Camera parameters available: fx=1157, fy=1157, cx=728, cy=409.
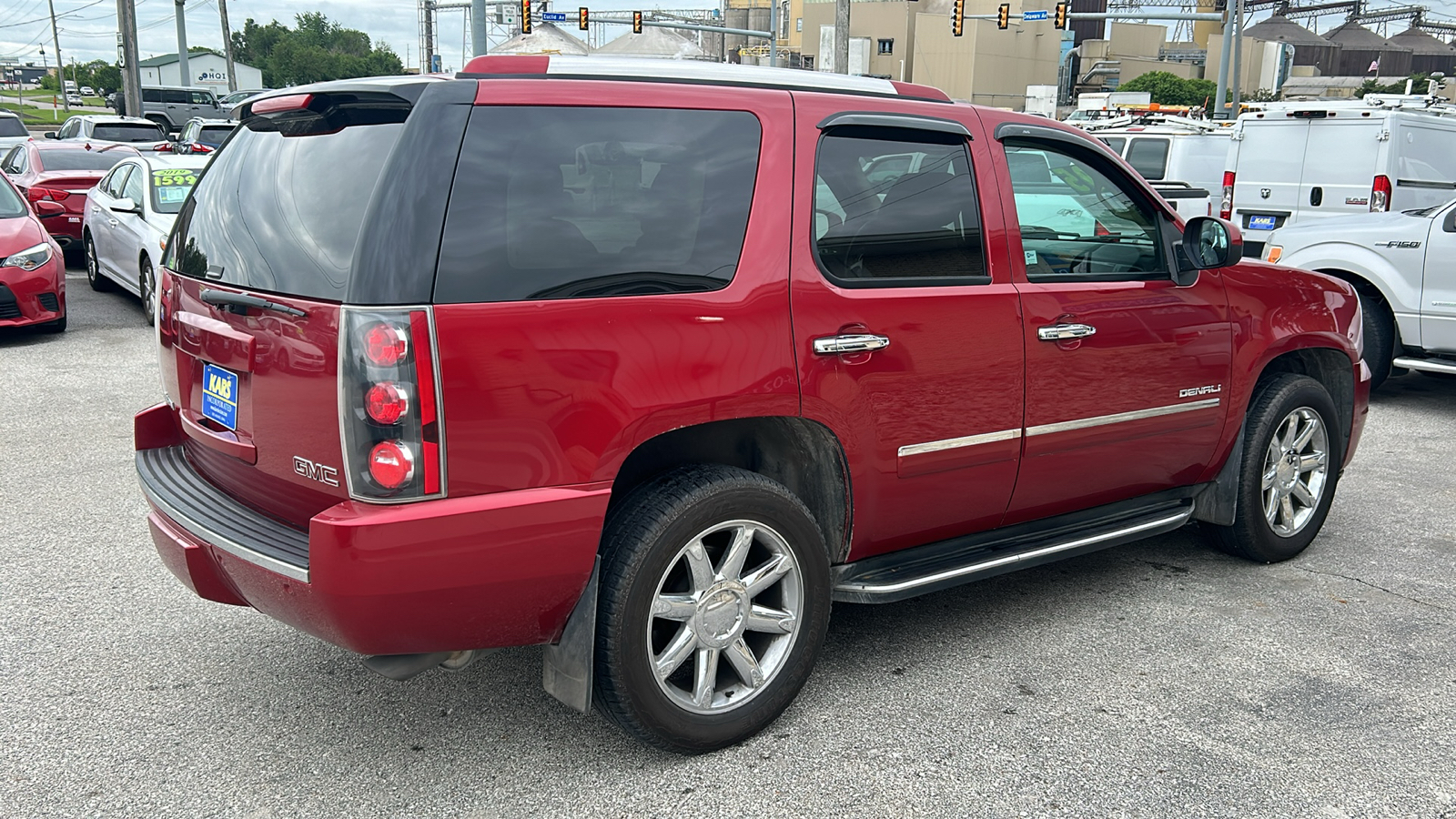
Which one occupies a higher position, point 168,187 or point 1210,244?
point 1210,244

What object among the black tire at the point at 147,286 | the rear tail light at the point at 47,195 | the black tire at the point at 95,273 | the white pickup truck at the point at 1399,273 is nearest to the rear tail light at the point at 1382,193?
the white pickup truck at the point at 1399,273

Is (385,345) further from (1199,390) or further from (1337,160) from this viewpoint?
(1337,160)

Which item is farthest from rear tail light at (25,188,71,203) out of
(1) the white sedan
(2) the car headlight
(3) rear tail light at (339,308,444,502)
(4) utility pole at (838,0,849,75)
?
(4) utility pole at (838,0,849,75)

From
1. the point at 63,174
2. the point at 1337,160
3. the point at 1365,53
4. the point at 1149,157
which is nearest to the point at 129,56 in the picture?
the point at 63,174

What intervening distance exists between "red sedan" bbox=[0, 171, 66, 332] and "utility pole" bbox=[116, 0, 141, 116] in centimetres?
1784

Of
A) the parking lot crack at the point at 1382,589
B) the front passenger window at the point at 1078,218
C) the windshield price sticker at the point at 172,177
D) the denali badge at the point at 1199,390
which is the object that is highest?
the front passenger window at the point at 1078,218

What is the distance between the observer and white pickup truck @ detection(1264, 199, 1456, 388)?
8.11m

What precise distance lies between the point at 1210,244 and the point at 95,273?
12002mm

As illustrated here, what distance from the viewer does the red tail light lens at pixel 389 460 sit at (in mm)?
2719

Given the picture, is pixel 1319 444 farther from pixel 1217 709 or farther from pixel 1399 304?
pixel 1399 304

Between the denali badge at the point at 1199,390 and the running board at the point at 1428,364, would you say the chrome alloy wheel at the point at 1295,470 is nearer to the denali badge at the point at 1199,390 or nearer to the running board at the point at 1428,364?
the denali badge at the point at 1199,390

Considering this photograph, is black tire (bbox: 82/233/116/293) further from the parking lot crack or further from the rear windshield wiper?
the parking lot crack

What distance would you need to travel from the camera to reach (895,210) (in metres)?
3.66

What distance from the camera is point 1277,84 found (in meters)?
71.0
